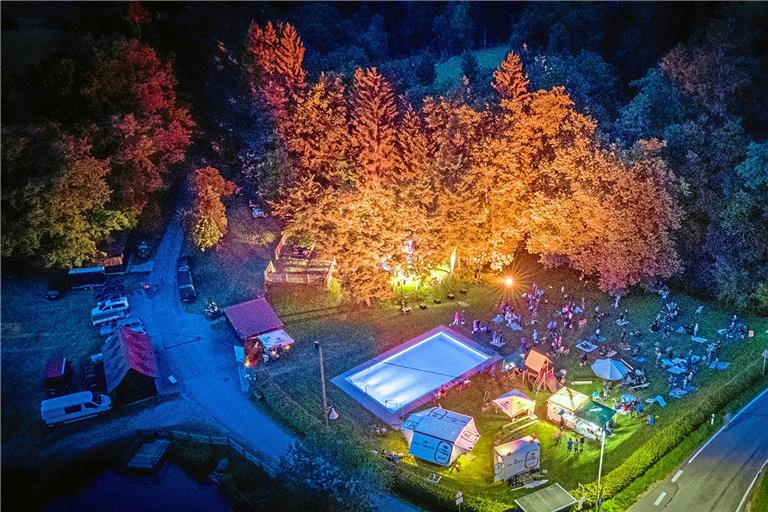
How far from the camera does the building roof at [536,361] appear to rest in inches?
1195

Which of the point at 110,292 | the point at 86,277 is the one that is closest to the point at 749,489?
the point at 110,292

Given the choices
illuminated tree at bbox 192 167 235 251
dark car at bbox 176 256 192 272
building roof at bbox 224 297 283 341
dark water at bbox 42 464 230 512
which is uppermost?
illuminated tree at bbox 192 167 235 251

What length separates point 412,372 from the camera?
104ft

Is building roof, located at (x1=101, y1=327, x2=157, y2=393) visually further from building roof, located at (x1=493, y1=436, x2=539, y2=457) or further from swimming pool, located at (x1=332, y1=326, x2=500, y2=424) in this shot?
building roof, located at (x1=493, y1=436, x2=539, y2=457)

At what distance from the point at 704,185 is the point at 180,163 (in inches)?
1503

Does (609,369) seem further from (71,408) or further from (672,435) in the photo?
(71,408)

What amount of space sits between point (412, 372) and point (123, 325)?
16653mm

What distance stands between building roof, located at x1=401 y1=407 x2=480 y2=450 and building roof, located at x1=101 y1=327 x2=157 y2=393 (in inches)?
526

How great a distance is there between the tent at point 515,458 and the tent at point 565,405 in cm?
324

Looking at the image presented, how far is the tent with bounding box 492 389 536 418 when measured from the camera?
28344 millimetres

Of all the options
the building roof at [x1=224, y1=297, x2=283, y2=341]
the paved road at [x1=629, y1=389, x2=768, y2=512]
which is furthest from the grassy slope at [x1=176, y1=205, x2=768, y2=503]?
the building roof at [x1=224, y1=297, x2=283, y2=341]

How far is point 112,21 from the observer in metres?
46.1

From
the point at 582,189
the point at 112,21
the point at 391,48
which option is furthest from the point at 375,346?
the point at 391,48

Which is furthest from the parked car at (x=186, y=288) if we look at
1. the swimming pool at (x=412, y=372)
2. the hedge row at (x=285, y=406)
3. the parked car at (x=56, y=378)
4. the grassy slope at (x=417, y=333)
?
the swimming pool at (x=412, y=372)
